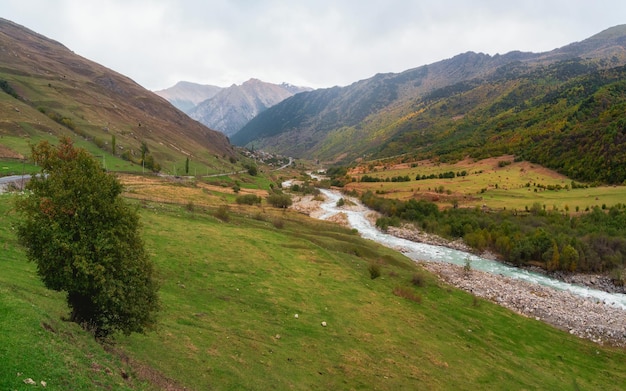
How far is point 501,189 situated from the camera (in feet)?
390

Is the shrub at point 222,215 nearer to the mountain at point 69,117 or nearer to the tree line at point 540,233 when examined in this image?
the tree line at point 540,233

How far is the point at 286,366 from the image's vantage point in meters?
22.0

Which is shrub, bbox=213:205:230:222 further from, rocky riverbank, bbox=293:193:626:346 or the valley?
rocky riverbank, bbox=293:193:626:346

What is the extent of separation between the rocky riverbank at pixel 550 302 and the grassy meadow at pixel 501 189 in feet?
137

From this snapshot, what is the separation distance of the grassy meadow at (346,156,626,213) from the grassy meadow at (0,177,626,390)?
232 ft

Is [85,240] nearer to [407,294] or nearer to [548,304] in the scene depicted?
[407,294]

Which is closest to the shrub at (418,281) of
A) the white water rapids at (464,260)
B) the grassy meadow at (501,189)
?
the white water rapids at (464,260)

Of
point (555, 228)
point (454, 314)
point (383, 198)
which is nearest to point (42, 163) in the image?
point (454, 314)

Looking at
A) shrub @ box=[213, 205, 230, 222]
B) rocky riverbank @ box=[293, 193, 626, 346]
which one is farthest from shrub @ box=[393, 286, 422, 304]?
shrub @ box=[213, 205, 230, 222]

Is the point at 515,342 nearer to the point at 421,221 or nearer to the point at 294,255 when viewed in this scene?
the point at 294,255

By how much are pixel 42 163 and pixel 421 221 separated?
93.7 metres

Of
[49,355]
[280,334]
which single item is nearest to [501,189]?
[280,334]

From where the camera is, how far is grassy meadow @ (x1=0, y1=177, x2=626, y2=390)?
1405 centimetres

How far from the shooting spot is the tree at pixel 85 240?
15109mm
